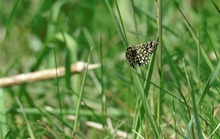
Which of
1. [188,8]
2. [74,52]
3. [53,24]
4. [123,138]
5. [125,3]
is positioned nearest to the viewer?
[123,138]

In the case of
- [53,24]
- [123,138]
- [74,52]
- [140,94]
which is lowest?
[123,138]

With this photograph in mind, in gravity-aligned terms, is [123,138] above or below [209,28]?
below

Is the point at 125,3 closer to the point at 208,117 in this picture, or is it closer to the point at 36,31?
the point at 36,31

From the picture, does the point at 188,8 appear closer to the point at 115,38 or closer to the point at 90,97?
the point at 115,38

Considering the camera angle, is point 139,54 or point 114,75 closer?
point 139,54

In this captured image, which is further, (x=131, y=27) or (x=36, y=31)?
(x=36, y=31)

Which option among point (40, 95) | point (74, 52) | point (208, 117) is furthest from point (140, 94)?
point (40, 95)

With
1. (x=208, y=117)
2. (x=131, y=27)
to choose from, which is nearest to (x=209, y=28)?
(x=131, y=27)

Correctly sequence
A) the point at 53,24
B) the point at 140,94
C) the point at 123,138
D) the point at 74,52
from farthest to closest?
the point at 53,24
the point at 74,52
the point at 123,138
the point at 140,94
